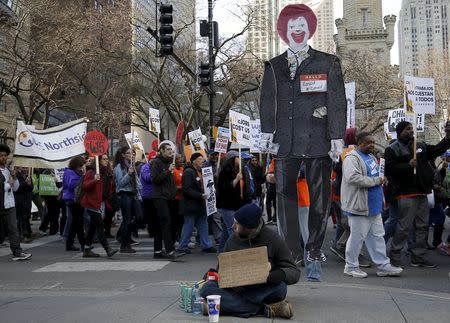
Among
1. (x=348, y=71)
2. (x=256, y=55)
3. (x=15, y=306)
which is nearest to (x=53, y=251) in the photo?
(x=15, y=306)

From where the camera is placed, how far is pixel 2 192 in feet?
32.2

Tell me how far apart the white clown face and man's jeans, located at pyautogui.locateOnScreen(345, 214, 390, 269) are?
8.43ft

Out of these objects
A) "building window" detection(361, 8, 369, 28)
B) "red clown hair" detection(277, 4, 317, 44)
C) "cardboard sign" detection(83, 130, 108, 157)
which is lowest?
"cardboard sign" detection(83, 130, 108, 157)

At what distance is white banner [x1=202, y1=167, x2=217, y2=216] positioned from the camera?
10.9 meters

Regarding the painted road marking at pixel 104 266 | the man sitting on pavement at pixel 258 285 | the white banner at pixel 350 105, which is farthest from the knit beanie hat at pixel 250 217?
the white banner at pixel 350 105

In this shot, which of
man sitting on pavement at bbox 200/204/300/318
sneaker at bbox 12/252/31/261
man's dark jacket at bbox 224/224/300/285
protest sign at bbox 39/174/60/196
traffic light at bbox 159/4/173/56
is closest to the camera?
man sitting on pavement at bbox 200/204/300/318

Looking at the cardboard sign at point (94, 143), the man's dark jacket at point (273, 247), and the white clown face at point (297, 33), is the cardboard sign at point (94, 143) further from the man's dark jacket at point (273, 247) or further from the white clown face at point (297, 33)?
the man's dark jacket at point (273, 247)

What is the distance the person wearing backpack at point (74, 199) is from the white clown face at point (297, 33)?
5.52 metres

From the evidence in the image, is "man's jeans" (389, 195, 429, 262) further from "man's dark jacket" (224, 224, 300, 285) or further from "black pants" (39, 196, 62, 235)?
"black pants" (39, 196, 62, 235)

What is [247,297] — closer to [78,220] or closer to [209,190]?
[209,190]

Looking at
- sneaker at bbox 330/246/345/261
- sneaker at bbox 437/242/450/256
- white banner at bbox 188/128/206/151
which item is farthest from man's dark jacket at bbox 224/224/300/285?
white banner at bbox 188/128/206/151

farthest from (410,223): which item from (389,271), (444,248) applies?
(444,248)

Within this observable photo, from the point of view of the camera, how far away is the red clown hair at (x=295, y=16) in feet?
21.4

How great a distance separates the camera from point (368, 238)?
788 cm
